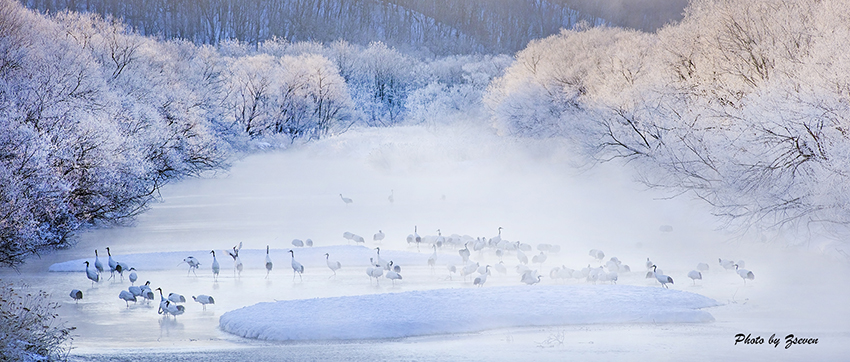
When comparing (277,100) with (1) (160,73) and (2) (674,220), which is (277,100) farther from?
(2) (674,220)

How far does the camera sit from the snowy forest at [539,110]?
15.8 meters

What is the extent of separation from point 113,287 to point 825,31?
17.6 metres

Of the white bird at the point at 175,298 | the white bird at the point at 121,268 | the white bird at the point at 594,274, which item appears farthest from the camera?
the white bird at the point at 121,268

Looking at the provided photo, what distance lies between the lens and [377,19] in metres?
150

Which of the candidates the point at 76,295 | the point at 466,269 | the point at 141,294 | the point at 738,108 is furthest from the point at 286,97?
the point at 141,294

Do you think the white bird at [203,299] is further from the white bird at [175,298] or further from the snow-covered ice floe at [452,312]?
the snow-covered ice floe at [452,312]

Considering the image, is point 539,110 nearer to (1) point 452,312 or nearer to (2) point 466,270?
(2) point 466,270

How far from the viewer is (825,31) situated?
17.4 metres

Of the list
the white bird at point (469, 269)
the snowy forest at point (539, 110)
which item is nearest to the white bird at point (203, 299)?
the snowy forest at point (539, 110)

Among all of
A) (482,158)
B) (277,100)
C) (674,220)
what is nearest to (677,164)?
(674,220)

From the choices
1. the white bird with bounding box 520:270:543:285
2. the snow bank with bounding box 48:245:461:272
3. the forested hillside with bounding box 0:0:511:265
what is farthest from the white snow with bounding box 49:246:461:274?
the white bird with bounding box 520:270:543:285

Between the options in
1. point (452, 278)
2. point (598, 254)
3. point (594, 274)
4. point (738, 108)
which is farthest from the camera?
point (738, 108)

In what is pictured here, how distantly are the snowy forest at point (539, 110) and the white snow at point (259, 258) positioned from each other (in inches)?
80.1

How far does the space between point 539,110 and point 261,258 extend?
28836 mm
